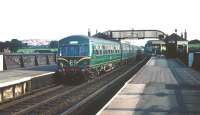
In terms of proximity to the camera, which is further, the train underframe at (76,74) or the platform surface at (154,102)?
the train underframe at (76,74)

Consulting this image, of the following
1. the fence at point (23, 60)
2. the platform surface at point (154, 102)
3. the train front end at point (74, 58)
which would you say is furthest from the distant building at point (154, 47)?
the platform surface at point (154, 102)

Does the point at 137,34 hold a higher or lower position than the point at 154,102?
higher

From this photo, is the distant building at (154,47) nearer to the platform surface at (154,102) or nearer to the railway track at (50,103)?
the railway track at (50,103)

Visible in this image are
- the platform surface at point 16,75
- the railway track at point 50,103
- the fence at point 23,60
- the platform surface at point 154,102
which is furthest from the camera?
the fence at point 23,60

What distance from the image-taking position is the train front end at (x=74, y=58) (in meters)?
24.0

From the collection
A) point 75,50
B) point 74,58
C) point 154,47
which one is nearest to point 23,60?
point 75,50

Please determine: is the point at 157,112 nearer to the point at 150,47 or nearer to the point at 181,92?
the point at 181,92

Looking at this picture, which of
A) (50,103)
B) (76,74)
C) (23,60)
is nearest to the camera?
(50,103)

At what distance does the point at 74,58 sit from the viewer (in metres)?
24.2

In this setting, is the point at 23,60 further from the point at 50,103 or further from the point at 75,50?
the point at 50,103

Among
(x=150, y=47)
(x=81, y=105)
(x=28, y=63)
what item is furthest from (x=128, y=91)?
(x=150, y=47)

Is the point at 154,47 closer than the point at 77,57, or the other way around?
the point at 77,57

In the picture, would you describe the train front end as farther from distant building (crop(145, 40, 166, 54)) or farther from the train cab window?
distant building (crop(145, 40, 166, 54))

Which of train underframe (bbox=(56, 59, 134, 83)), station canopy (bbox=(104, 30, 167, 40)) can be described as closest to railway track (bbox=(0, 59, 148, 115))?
train underframe (bbox=(56, 59, 134, 83))
